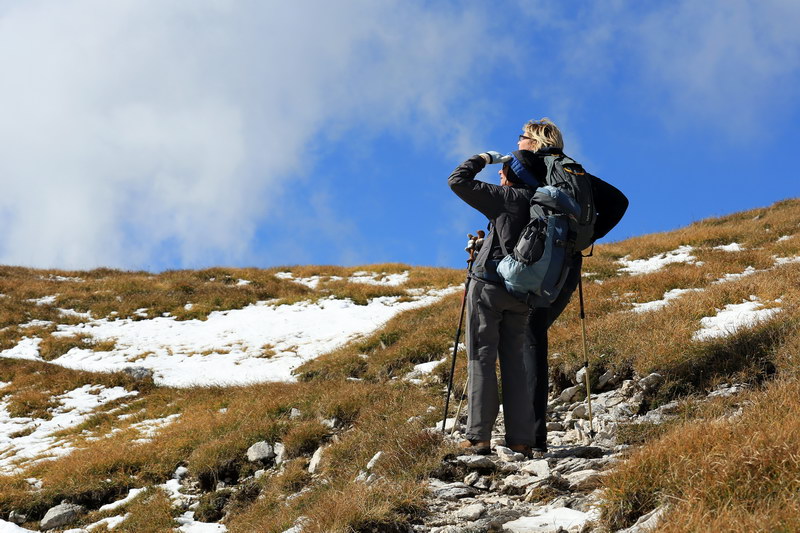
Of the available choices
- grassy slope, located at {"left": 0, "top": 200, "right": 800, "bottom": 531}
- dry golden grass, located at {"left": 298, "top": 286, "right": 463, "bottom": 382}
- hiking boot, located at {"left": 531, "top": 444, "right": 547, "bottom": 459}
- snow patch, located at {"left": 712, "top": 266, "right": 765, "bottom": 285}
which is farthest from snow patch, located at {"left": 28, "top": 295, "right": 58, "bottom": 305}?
hiking boot, located at {"left": 531, "top": 444, "right": 547, "bottom": 459}

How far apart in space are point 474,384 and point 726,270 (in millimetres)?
10408

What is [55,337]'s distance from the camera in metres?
19.4

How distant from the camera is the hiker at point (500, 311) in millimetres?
5512

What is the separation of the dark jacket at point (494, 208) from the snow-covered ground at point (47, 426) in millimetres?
8973

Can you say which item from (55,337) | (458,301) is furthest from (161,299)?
(458,301)

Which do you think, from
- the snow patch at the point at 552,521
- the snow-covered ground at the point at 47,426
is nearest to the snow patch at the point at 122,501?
the snow-covered ground at the point at 47,426

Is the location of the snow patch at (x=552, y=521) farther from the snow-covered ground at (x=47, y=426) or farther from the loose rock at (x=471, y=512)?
the snow-covered ground at (x=47, y=426)

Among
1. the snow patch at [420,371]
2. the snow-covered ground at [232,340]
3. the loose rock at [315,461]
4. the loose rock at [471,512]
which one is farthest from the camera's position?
the snow-covered ground at [232,340]

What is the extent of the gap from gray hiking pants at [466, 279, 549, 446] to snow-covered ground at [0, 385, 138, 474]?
847cm

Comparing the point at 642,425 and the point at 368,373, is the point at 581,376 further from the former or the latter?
the point at 368,373

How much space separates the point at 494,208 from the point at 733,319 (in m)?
4.89

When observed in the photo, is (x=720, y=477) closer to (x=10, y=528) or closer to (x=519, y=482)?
(x=519, y=482)

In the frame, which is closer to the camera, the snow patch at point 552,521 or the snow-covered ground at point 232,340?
the snow patch at point 552,521

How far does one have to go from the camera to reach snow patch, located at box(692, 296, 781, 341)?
25.5 feet
